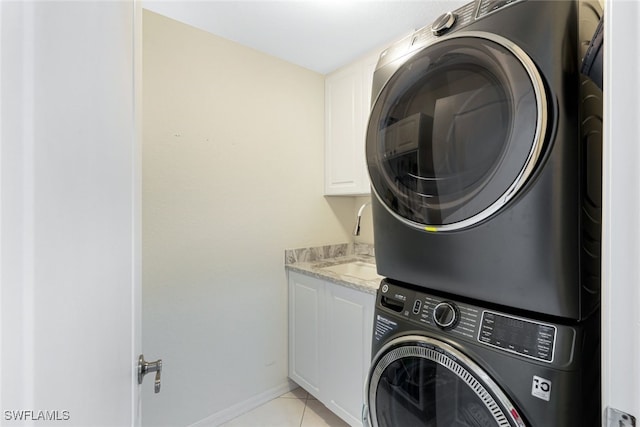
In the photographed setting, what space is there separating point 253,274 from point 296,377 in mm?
791

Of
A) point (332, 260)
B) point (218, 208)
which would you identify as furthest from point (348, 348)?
point (218, 208)

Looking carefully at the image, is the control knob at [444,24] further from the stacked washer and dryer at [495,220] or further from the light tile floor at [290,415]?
the light tile floor at [290,415]

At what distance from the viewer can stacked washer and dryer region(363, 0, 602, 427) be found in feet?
1.99

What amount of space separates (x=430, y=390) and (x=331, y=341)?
3.05 feet

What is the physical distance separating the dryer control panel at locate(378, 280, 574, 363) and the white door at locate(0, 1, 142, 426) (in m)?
0.76

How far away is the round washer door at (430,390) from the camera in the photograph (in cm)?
69

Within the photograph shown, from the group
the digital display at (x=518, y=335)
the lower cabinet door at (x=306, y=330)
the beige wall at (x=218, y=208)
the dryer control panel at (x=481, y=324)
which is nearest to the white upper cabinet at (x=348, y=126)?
the beige wall at (x=218, y=208)

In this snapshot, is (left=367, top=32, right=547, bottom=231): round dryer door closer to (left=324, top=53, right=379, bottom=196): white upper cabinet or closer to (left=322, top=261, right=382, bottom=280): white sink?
(left=324, top=53, right=379, bottom=196): white upper cabinet

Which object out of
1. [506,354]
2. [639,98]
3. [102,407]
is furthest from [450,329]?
[102,407]

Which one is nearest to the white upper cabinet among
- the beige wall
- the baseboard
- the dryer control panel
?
the beige wall

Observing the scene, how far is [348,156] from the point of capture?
2035 mm

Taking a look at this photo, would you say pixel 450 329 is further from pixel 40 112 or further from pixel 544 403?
pixel 40 112

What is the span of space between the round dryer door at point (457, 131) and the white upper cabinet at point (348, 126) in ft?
3.03

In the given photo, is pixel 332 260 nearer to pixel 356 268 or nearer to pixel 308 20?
pixel 356 268
